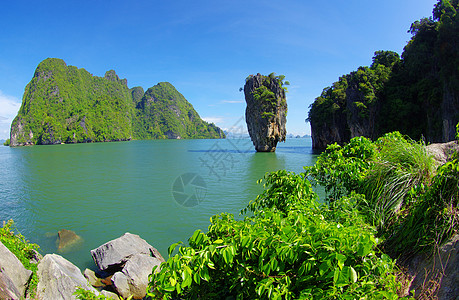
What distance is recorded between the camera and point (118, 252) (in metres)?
7.35

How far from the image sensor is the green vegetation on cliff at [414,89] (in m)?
22.7

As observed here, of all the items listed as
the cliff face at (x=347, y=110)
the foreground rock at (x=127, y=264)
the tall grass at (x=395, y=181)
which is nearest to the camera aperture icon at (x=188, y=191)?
the foreground rock at (x=127, y=264)

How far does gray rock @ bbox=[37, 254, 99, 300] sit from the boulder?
2945mm

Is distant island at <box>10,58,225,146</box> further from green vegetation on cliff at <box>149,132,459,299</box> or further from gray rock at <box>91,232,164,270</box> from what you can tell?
green vegetation on cliff at <box>149,132,459,299</box>

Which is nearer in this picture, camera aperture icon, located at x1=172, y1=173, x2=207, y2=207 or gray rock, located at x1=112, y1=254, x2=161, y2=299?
gray rock, located at x1=112, y1=254, x2=161, y2=299

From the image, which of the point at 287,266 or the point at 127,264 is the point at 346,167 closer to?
the point at 287,266

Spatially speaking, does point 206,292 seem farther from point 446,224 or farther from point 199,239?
point 446,224

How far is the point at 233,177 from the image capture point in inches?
811

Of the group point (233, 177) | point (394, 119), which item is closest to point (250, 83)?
point (394, 119)

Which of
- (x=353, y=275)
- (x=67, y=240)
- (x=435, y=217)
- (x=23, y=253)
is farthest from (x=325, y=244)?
(x=67, y=240)

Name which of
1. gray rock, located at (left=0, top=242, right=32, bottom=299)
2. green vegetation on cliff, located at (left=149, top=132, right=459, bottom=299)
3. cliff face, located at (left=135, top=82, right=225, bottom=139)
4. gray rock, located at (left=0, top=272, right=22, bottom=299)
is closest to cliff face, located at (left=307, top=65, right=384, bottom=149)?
green vegetation on cliff, located at (left=149, top=132, right=459, bottom=299)

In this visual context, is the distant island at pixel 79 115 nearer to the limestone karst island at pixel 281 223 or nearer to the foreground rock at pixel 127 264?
the limestone karst island at pixel 281 223

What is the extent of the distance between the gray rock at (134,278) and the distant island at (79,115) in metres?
123

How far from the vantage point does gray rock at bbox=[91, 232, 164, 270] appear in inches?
283
